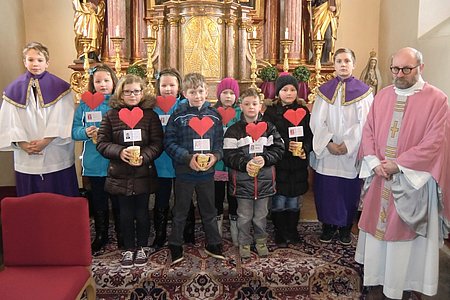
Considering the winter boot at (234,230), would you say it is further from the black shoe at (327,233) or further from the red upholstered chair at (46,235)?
the red upholstered chair at (46,235)

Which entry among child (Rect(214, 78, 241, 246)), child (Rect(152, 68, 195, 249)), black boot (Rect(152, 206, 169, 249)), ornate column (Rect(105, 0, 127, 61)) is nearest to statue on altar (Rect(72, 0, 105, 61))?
ornate column (Rect(105, 0, 127, 61))

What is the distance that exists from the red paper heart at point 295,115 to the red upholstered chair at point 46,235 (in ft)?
5.96

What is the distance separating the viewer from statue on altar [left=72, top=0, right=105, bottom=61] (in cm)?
649

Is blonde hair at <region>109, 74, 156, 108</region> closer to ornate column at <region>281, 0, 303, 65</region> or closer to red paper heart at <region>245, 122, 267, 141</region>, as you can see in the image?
red paper heart at <region>245, 122, 267, 141</region>

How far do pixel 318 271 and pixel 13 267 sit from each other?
2223 millimetres

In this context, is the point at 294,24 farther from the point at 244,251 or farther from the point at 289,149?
the point at 244,251

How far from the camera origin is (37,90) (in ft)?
12.4

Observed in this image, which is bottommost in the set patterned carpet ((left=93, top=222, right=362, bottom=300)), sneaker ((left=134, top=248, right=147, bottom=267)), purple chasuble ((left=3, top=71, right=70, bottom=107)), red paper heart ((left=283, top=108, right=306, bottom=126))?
patterned carpet ((left=93, top=222, right=362, bottom=300))

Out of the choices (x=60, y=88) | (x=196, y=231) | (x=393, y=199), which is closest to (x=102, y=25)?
(x=60, y=88)

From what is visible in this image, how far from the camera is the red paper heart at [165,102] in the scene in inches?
150

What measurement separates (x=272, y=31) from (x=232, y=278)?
481 cm

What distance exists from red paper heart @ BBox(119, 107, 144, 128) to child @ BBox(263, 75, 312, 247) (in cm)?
113

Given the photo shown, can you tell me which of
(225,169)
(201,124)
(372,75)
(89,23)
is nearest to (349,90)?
(225,169)

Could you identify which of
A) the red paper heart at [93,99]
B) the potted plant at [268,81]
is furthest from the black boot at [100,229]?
the potted plant at [268,81]
